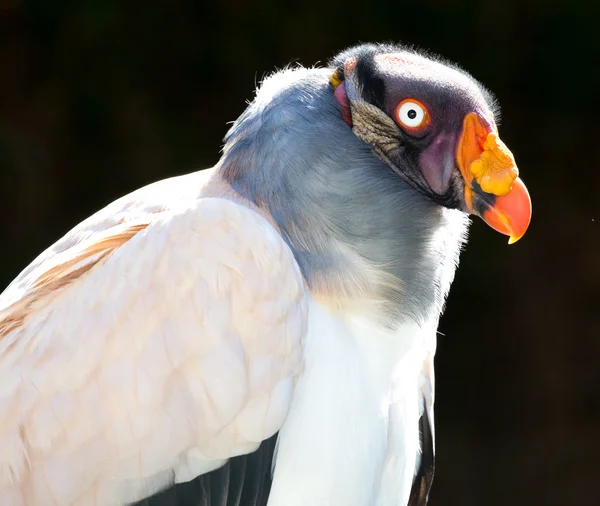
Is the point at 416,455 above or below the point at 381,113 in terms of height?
below

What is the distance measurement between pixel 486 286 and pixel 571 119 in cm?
98

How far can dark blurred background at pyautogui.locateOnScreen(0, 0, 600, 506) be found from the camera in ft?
16.2

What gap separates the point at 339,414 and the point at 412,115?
638mm

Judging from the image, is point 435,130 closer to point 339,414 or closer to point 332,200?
point 332,200

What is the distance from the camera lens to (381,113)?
2.09m

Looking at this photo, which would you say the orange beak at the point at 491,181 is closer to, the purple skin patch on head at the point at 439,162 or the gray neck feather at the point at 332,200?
the purple skin patch on head at the point at 439,162

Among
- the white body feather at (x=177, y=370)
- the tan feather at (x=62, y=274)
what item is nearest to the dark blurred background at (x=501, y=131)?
the tan feather at (x=62, y=274)

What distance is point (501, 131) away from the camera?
5332mm

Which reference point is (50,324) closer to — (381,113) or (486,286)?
(381,113)

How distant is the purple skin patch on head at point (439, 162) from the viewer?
2.03 meters

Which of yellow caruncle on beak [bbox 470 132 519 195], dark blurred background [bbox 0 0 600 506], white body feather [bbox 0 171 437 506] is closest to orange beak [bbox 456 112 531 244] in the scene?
yellow caruncle on beak [bbox 470 132 519 195]

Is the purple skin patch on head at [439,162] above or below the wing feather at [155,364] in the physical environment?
above

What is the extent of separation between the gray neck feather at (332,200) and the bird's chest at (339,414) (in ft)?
0.26

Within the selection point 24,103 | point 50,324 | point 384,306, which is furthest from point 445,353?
point 50,324
